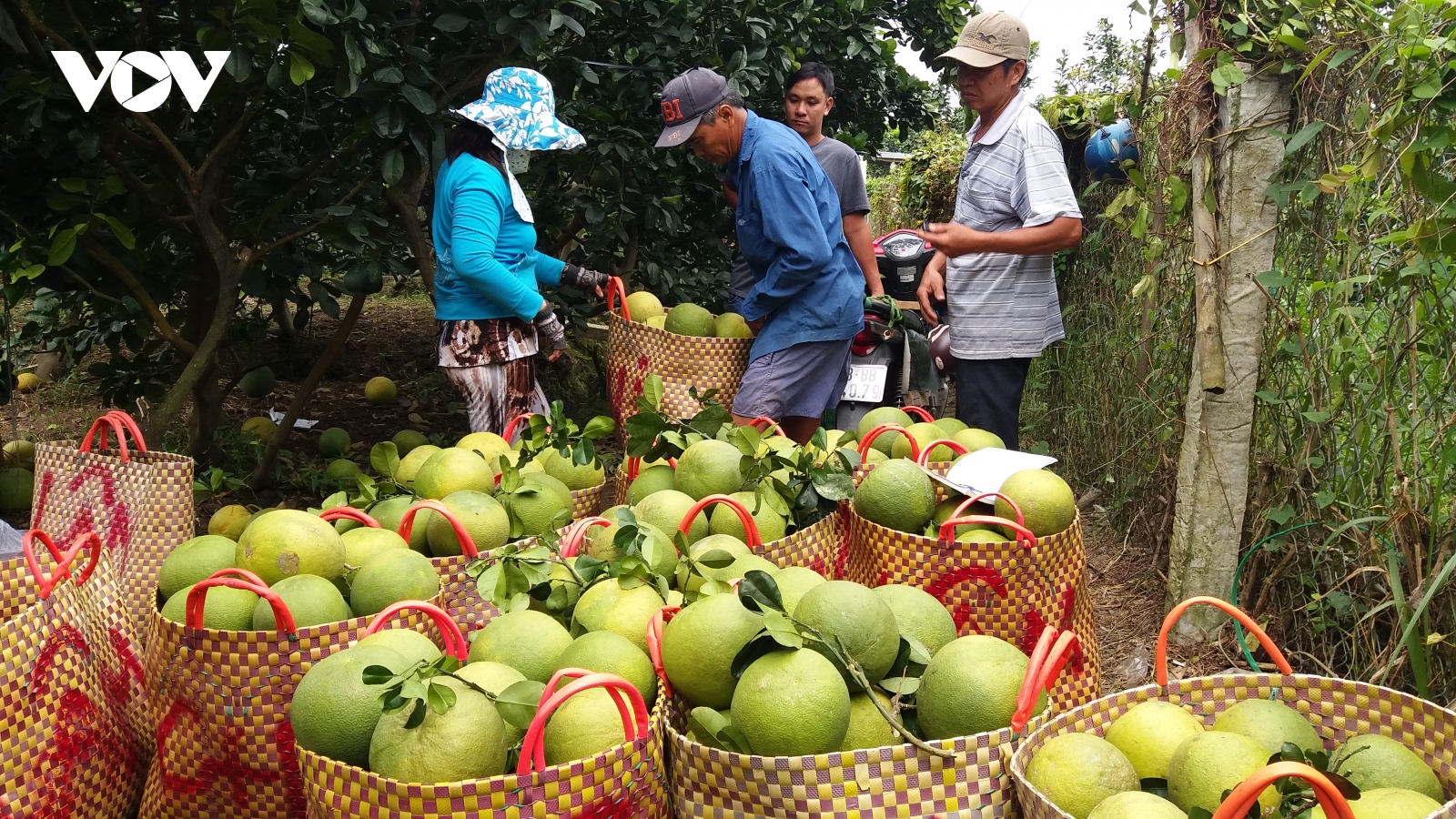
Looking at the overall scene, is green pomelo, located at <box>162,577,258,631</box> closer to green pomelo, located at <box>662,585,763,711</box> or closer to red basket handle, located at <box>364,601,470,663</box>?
red basket handle, located at <box>364,601,470,663</box>

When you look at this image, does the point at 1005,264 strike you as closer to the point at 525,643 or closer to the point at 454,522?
the point at 454,522

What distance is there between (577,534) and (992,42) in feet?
7.83

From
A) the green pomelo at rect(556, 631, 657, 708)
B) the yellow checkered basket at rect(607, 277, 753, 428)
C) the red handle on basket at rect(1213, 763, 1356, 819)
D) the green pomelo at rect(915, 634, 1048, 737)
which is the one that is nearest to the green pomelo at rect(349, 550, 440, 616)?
the green pomelo at rect(556, 631, 657, 708)

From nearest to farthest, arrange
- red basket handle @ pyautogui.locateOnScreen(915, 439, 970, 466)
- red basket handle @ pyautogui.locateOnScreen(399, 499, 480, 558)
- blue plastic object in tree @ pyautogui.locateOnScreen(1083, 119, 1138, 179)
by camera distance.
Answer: red basket handle @ pyautogui.locateOnScreen(399, 499, 480, 558), red basket handle @ pyautogui.locateOnScreen(915, 439, 970, 466), blue plastic object in tree @ pyautogui.locateOnScreen(1083, 119, 1138, 179)

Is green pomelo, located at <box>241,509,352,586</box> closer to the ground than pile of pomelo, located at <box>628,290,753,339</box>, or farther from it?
closer to the ground

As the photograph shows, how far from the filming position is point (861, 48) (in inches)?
243

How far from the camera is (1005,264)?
149 inches

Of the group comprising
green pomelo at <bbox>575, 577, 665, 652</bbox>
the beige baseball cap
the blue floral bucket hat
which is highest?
the beige baseball cap

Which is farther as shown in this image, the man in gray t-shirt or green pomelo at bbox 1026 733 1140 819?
the man in gray t-shirt

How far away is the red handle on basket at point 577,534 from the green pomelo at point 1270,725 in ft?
4.25

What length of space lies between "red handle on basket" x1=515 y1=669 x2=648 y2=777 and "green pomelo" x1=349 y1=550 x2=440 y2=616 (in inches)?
22.8

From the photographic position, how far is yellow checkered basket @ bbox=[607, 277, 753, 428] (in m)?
3.87

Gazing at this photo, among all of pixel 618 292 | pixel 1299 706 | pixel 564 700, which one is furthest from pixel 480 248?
pixel 1299 706

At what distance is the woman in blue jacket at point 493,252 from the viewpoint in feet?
12.2
